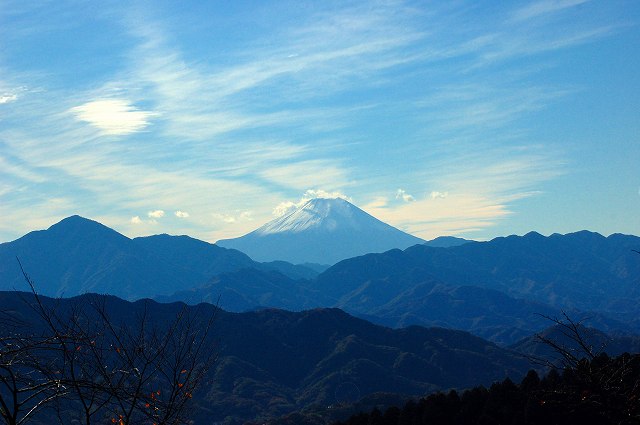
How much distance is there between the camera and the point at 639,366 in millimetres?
52125

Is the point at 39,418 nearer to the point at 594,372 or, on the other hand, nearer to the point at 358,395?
the point at 358,395

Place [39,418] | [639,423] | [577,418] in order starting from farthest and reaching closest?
[39,418]
[577,418]
[639,423]

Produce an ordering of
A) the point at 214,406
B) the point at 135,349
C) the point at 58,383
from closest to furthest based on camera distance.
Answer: the point at 58,383 < the point at 135,349 < the point at 214,406

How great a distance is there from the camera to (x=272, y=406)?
194 m

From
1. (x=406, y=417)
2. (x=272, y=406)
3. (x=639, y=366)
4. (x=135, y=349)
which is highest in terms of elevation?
(x=135, y=349)

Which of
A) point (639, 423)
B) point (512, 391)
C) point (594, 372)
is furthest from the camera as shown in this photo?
point (512, 391)

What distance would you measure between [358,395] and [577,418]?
155 metres

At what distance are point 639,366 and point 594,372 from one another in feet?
148

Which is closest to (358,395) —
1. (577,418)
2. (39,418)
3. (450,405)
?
(39,418)

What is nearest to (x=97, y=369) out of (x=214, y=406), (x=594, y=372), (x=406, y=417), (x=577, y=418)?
(x=594, y=372)

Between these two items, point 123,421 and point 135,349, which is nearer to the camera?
point 123,421

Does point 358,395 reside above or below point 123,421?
below

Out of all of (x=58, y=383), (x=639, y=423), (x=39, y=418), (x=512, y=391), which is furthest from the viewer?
→ (x=39, y=418)

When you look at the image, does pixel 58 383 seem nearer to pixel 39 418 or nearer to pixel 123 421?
pixel 123 421
